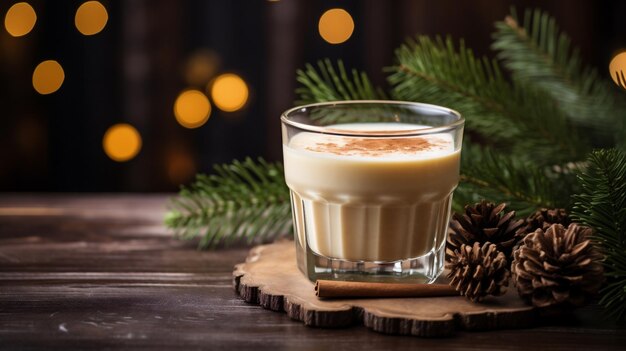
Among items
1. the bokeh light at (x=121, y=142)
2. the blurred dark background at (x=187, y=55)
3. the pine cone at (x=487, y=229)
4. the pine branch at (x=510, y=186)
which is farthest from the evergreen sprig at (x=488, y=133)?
the bokeh light at (x=121, y=142)

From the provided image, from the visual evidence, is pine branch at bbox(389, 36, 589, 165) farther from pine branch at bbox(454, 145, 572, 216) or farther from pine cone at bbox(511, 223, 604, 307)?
pine cone at bbox(511, 223, 604, 307)

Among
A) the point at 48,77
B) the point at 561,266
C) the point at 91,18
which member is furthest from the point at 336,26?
the point at 561,266

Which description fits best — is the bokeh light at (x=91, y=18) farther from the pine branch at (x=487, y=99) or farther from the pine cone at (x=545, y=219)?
the pine cone at (x=545, y=219)

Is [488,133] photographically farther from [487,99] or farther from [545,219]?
[545,219]

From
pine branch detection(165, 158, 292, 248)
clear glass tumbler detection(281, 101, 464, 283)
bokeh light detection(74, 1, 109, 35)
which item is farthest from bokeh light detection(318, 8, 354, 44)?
clear glass tumbler detection(281, 101, 464, 283)

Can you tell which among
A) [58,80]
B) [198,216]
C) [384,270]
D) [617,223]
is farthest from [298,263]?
[58,80]
